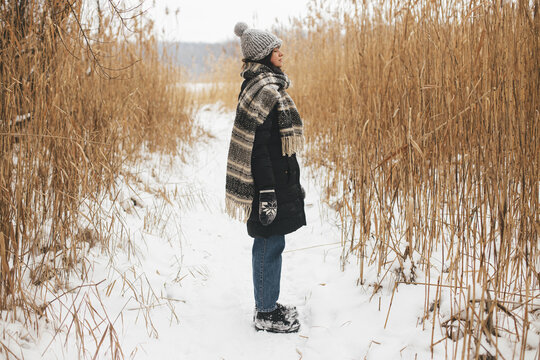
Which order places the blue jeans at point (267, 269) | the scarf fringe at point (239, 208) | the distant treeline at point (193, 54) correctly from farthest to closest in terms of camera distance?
the distant treeline at point (193, 54) → the blue jeans at point (267, 269) → the scarf fringe at point (239, 208)

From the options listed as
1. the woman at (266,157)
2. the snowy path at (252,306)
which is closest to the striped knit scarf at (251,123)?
the woman at (266,157)

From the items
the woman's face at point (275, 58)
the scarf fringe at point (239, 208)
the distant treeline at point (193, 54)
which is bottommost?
the scarf fringe at point (239, 208)

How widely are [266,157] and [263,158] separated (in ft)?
0.05

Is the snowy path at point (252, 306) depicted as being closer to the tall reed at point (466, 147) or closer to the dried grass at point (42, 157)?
the tall reed at point (466, 147)

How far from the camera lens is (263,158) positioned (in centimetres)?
176

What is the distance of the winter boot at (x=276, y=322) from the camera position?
6.27 ft

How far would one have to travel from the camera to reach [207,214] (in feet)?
11.0

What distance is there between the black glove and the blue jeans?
0.21 meters

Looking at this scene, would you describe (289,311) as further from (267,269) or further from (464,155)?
(464,155)

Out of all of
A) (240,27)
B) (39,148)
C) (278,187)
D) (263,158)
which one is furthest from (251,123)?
(39,148)

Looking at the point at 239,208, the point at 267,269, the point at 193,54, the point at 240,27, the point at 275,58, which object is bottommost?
the point at 267,269

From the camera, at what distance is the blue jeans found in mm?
1912

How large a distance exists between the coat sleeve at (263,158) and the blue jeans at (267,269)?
0.30 meters

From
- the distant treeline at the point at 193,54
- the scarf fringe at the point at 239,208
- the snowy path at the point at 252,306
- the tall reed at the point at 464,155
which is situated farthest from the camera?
the distant treeline at the point at 193,54
